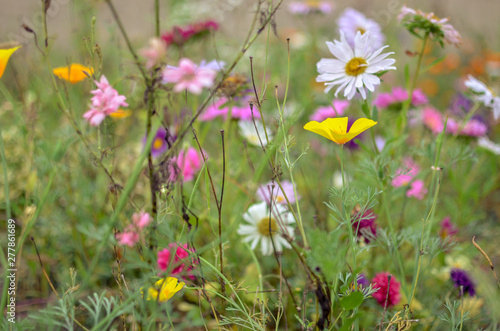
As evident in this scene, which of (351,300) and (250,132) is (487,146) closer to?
(250,132)

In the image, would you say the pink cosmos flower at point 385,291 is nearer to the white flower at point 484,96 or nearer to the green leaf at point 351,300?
the green leaf at point 351,300

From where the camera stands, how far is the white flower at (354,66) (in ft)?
1.87

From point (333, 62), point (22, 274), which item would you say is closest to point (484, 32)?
point (333, 62)

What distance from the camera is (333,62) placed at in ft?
2.01

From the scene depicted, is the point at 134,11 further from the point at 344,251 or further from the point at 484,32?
the point at 344,251

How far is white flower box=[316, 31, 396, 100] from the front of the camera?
57 cm

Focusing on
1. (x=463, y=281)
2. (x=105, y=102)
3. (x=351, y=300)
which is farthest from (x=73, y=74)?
(x=463, y=281)

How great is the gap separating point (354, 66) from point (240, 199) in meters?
0.50

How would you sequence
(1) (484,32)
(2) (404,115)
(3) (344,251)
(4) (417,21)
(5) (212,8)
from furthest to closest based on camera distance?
(1) (484,32), (5) (212,8), (2) (404,115), (4) (417,21), (3) (344,251)

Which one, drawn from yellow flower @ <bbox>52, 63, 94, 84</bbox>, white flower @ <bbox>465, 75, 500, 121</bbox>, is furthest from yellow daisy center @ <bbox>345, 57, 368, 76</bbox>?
yellow flower @ <bbox>52, 63, 94, 84</bbox>

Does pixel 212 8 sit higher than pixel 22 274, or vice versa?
pixel 212 8

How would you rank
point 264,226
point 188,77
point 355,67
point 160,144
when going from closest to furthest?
1. point 188,77
2. point 355,67
3. point 264,226
4. point 160,144

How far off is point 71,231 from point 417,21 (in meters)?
0.97

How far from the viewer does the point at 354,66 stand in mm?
607
